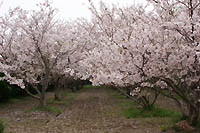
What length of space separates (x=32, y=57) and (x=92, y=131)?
21.8 feet

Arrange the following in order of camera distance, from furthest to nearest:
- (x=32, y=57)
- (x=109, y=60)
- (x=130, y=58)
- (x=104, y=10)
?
(x=32, y=57), (x=104, y=10), (x=109, y=60), (x=130, y=58)

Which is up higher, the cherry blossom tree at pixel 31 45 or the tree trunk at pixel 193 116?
the cherry blossom tree at pixel 31 45

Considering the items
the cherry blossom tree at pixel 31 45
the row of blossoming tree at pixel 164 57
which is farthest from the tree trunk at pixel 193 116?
the cherry blossom tree at pixel 31 45

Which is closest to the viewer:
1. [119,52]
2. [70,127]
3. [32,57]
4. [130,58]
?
[130,58]

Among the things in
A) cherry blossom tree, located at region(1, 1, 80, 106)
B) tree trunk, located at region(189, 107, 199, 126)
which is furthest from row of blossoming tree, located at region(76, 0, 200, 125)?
cherry blossom tree, located at region(1, 1, 80, 106)

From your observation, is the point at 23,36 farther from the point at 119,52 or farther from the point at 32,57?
the point at 119,52

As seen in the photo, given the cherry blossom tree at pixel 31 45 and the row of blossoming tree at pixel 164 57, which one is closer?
the row of blossoming tree at pixel 164 57

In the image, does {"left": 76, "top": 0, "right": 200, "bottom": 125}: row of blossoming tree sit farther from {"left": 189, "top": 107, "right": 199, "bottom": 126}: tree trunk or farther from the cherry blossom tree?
the cherry blossom tree

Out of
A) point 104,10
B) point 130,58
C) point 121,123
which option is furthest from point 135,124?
point 104,10

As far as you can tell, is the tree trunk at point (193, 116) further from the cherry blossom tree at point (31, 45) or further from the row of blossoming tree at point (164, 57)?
the cherry blossom tree at point (31, 45)

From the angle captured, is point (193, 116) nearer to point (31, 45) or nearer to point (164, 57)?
point (164, 57)

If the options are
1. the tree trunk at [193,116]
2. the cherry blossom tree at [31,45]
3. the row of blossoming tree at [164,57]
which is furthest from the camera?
the cherry blossom tree at [31,45]

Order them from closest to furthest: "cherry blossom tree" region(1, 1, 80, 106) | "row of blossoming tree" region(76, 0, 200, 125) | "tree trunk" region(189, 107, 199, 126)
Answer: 1. "row of blossoming tree" region(76, 0, 200, 125)
2. "tree trunk" region(189, 107, 199, 126)
3. "cherry blossom tree" region(1, 1, 80, 106)

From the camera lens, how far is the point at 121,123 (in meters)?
8.64
